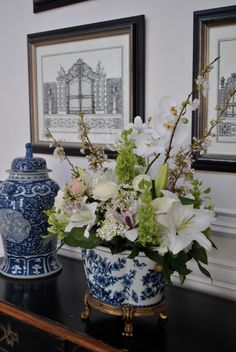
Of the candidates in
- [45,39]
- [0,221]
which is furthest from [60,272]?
[45,39]

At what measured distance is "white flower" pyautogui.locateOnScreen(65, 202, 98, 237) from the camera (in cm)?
90

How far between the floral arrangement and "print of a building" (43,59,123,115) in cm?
36

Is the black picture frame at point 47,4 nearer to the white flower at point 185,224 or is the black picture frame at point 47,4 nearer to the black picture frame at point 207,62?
the black picture frame at point 207,62

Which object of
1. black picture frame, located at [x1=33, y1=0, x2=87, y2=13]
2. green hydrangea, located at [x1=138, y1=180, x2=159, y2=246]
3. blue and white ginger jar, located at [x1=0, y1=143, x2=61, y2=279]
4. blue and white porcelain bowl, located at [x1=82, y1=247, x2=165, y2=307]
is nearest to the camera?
green hydrangea, located at [x1=138, y1=180, x2=159, y2=246]

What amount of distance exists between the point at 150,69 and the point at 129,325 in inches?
27.2

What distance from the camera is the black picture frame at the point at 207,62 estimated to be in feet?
3.58

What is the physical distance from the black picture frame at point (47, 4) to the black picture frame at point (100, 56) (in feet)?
0.26

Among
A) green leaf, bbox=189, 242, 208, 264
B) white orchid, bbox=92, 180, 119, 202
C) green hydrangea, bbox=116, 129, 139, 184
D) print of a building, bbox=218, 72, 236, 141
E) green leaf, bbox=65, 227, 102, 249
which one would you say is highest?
print of a building, bbox=218, 72, 236, 141

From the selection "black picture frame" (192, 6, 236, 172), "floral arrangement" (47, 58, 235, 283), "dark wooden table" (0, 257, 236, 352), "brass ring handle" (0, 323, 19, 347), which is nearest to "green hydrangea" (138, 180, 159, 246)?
"floral arrangement" (47, 58, 235, 283)

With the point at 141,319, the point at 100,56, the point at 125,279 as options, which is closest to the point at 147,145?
the point at 125,279

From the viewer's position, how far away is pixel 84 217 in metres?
0.91

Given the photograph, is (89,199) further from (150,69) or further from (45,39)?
(45,39)

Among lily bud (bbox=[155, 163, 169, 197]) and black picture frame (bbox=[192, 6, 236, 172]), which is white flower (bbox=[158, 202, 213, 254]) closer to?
lily bud (bbox=[155, 163, 169, 197])

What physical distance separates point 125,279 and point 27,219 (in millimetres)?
402
